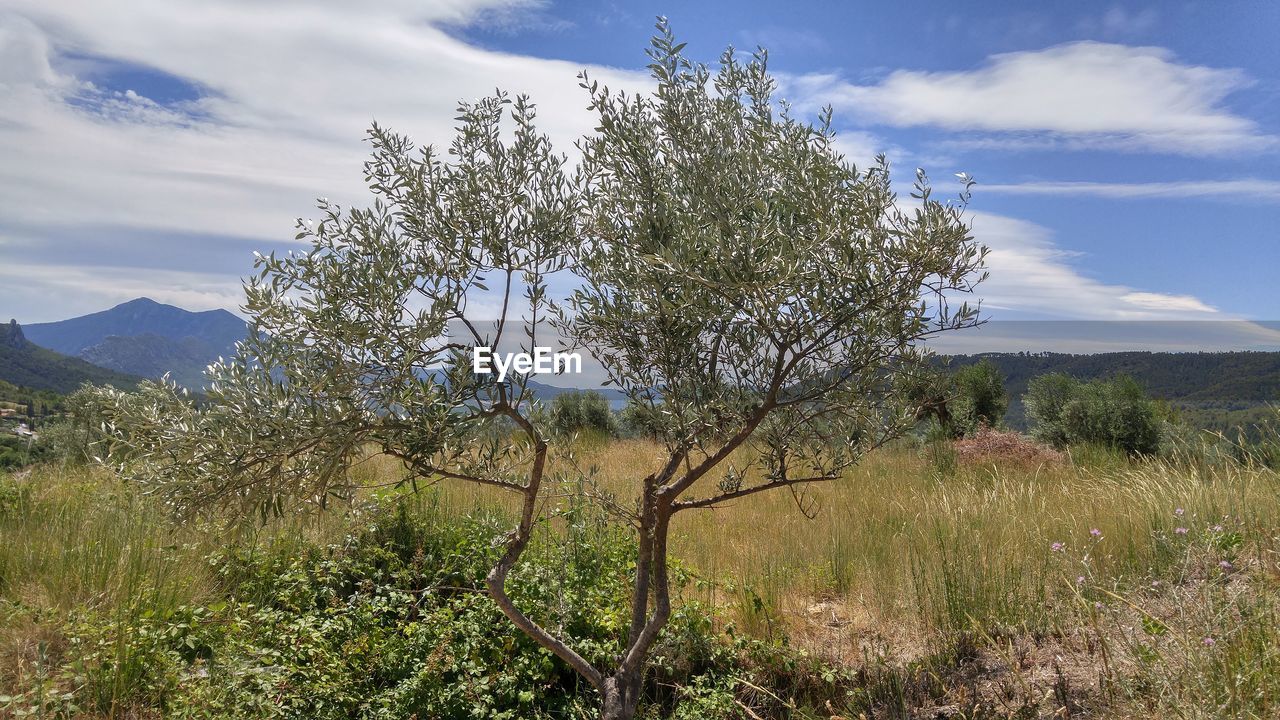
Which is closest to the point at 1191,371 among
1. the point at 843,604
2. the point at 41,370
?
the point at 843,604

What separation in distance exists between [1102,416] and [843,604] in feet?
35.6

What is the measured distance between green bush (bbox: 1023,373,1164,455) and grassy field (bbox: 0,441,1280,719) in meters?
7.02

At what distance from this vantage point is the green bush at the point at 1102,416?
13.9 metres

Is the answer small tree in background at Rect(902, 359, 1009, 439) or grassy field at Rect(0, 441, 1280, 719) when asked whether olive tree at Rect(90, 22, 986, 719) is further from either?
small tree in background at Rect(902, 359, 1009, 439)

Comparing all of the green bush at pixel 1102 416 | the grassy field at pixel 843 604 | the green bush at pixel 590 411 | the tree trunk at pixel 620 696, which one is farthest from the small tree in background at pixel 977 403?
the green bush at pixel 590 411

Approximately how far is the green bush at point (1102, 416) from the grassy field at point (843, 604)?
702cm

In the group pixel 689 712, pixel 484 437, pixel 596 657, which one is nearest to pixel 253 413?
pixel 484 437

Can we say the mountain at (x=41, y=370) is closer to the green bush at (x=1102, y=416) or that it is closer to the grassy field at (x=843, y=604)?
the grassy field at (x=843, y=604)

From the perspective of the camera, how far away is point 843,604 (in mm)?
6043

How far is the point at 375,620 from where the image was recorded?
5266mm

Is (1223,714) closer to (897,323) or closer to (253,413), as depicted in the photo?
(897,323)

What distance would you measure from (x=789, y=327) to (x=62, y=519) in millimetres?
7590

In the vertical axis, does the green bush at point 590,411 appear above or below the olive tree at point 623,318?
below

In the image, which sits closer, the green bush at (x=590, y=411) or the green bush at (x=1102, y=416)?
the green bush at (x=1102, y=416)
